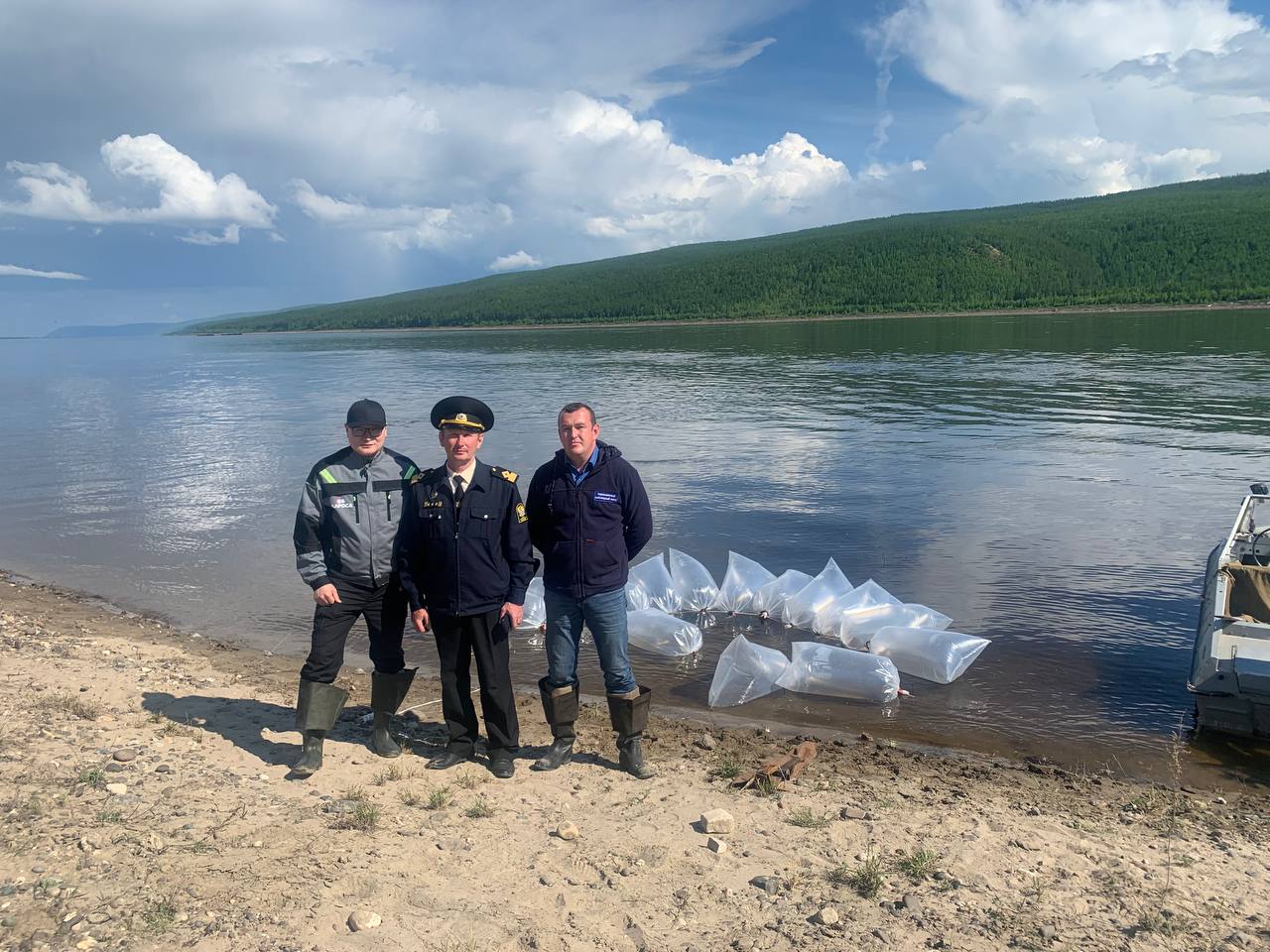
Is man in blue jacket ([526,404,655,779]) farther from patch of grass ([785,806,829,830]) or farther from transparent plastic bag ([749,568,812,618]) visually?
transparent plastic bag ([749,568,812,618])

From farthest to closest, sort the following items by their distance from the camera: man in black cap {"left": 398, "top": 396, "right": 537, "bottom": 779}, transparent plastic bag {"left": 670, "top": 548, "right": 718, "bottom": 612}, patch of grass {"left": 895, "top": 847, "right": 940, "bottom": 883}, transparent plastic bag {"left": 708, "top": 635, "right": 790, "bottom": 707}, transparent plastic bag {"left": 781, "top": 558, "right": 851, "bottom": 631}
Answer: transparent plastic bag {"left": 670, "top": 548, "right": 718, "bottom": 612}
transparent plastic bag {"left": 781, "top": 558, "right": 851, "bottom": 631}
transparent plastic bag {"left": 708, "top": 635, "right": 790, "bottom": 707}
man in black cap {"left": 398, "top": 396, "right": 537, "bottom": 779}
patch of grass {"left": 895, "top": 847, "right": 940, "bottom": 883}

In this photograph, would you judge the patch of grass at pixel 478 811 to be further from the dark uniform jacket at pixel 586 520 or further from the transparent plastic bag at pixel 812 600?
the transparent plastic bag at pixel 812 600

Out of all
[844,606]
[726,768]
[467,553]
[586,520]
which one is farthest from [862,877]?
[844,606]

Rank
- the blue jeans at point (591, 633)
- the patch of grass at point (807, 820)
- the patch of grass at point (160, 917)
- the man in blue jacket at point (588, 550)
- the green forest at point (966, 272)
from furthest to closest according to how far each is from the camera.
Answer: the green forest at point (966, 272)
the blue jeans at point (591, 633)
the man in blue jacket at point (588, 550)
the patch of grass at point (807, 820)
the patch of grass at point (160, 917)

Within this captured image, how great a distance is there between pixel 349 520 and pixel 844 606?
16.0 ft

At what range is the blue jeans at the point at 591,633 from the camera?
5215mm

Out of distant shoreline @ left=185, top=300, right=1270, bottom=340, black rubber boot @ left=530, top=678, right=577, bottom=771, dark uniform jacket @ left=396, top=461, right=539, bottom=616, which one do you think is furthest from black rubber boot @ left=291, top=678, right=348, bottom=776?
distant shoreline @ left=185, top=300, right=1270, bottom=340

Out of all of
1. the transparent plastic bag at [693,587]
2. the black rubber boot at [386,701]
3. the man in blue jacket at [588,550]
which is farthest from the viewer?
the transparent plastic bag at [693,587]

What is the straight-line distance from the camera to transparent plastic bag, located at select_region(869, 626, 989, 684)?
289 inches

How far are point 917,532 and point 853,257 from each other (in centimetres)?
14558

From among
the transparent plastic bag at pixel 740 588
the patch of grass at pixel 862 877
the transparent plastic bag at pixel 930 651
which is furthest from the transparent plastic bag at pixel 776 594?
the patch of grass at pixel 862 877

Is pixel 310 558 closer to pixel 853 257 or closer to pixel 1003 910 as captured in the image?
pixel 1003 910

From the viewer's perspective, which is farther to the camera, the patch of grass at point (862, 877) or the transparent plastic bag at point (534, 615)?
the transparent plastic bag at point (534, 615)

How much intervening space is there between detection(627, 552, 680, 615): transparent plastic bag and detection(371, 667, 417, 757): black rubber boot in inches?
145
